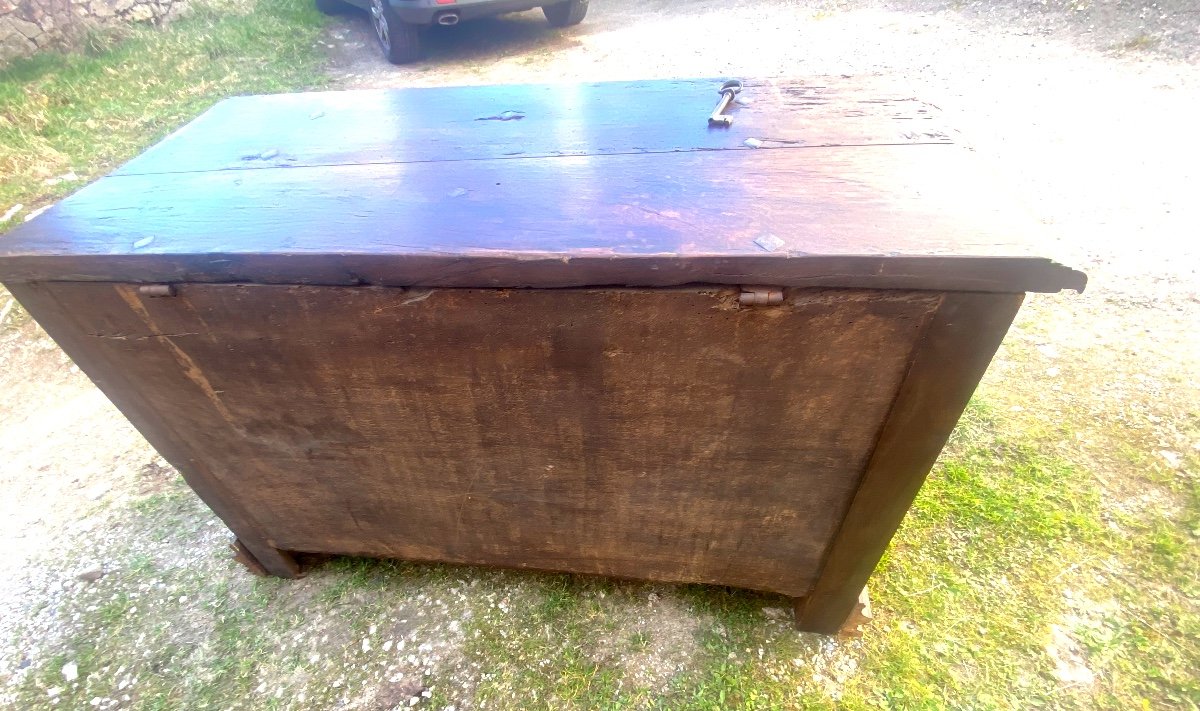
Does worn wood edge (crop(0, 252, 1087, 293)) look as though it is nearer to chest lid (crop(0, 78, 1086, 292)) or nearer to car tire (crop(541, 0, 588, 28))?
chest lid (crop(0, 78, 1086, 292))

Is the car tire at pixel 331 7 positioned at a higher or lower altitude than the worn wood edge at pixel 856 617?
higher

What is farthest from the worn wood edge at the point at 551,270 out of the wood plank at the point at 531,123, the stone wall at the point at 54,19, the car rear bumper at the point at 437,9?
the stone wall at the point at 54,19

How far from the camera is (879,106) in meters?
1.63

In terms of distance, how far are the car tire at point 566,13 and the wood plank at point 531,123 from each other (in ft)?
18.7

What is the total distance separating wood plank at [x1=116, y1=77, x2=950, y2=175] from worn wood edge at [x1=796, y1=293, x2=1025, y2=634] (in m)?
0.59

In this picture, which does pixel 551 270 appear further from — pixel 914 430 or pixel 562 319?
pixel 914 430

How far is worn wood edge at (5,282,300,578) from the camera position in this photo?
128 centimetres

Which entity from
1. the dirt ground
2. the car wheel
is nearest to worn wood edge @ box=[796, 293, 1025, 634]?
the dirt ground

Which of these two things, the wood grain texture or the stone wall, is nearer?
the wood grain texture

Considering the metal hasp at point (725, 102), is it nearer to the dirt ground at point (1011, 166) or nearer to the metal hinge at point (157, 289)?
the dirt ground at point (1011, 166)

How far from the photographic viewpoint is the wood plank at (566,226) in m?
1.02

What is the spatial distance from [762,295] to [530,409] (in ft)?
1.87

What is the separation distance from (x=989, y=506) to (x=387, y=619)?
199 centimetres

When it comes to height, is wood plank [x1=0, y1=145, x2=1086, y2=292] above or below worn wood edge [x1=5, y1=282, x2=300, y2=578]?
above
